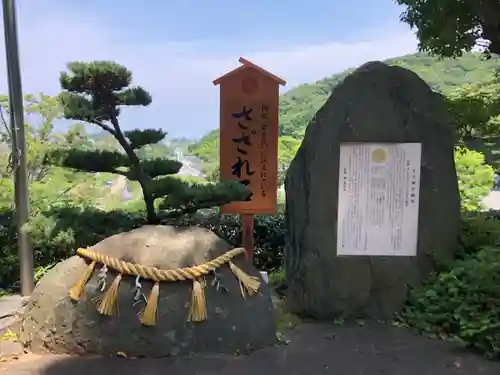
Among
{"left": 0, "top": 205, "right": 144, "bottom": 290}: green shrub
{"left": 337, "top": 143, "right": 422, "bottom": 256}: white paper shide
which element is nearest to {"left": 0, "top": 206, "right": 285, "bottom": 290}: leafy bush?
{"left": 0, "top": 205, "right": 144, "bottom": 290}: green shrub

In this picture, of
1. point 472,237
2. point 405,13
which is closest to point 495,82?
point 405,13

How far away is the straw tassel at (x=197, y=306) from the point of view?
130 inches

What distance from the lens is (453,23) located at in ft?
18.6

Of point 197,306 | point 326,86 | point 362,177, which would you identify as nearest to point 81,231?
point 197,306

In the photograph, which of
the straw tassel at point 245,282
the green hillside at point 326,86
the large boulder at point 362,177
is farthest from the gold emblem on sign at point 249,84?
the green hillside at point 326,86

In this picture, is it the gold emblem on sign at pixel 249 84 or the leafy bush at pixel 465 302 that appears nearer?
the leafy bush at pixel 465 302

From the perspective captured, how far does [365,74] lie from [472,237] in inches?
71.9

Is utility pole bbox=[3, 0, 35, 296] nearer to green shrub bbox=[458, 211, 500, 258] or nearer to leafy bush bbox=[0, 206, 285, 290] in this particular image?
leafy bush bbox=[0, 206, 285, 290]

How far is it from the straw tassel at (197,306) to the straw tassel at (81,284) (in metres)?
0.71

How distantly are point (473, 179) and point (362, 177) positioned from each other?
6.05 meters

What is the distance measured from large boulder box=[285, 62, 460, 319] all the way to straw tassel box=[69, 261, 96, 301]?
5.78ft

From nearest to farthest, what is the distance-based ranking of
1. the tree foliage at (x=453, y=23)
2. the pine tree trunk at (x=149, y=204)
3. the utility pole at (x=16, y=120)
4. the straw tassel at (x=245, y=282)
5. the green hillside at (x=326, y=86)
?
the straw tassel at (x=245, y=282)
the pine tree trunk at (x=149, y=204)
the utility pole at (x=16, y=120)
the tree foliage at (x=453, y=23)
the green hillside at (x=326, y=86)

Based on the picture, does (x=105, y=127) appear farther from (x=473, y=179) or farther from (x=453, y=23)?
(x=473, y=179)

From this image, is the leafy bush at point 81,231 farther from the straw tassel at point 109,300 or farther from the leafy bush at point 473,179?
the leafy bush at point 473,179
